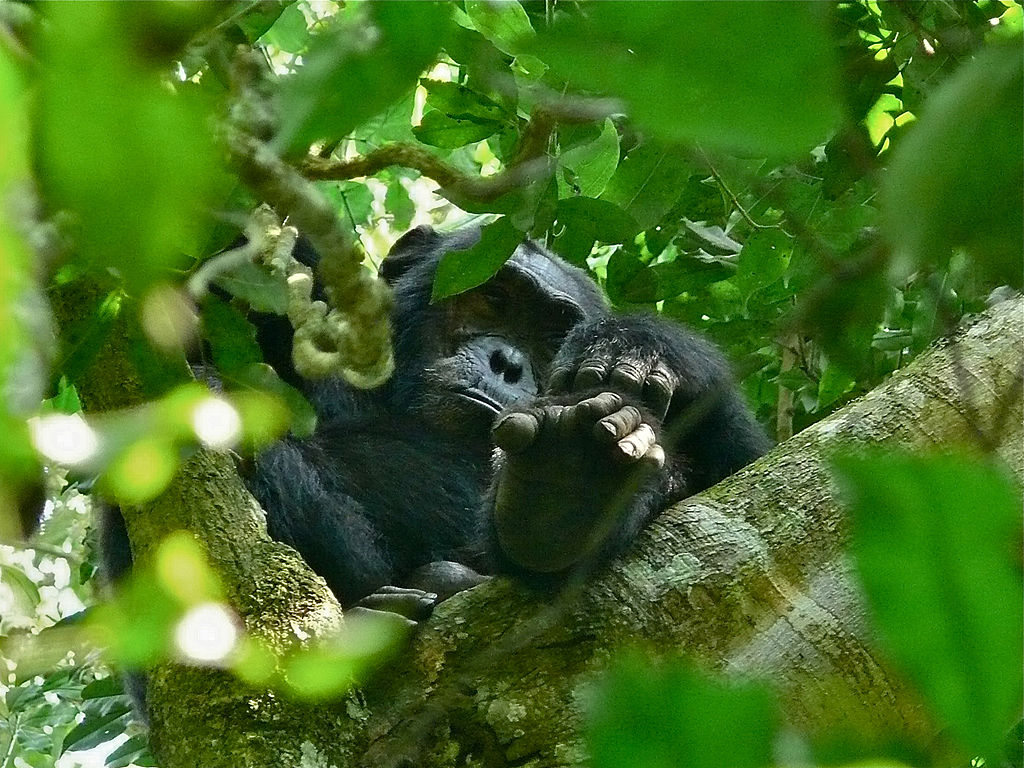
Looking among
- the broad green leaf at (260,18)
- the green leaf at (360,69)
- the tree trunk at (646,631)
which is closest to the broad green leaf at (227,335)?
the tree trunk at (646,631)

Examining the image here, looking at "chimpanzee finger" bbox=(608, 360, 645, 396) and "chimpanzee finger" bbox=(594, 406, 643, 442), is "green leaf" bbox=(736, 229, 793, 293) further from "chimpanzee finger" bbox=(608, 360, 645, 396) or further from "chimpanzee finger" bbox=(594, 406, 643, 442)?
"chimpanzee finger" bbox=(594, 406, 643, 442)

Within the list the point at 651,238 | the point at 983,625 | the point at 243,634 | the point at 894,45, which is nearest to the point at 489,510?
the point at 243,634

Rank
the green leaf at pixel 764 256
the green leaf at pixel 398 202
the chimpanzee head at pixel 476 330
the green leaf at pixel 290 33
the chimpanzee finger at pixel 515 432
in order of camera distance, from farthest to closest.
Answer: the green leaf at pixel 398 202
the green leaf at pixel 290 33
the chimpanzee head at pixel 476 330
the green leaf at pixel 764 256
the chimpanzee finger at pixel 515 432

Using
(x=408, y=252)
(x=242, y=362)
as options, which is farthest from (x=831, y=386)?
(x=408, y=252)

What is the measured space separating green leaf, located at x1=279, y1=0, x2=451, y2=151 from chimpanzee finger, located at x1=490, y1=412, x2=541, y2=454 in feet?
4.25

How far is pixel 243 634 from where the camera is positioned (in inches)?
62.1

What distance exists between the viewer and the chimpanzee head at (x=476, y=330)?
280 centimetres

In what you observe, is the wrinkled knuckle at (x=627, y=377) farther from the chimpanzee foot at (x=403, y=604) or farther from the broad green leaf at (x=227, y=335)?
the broad green leaf at (x=227, y=335)

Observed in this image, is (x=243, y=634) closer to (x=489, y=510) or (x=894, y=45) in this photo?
(x=489, y=510)

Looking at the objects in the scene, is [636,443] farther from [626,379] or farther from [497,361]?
[497,361]

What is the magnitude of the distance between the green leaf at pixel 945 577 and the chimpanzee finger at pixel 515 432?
137 cm

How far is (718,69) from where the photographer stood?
46cm

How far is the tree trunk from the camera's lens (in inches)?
62.6

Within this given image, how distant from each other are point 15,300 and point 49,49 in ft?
0.33
